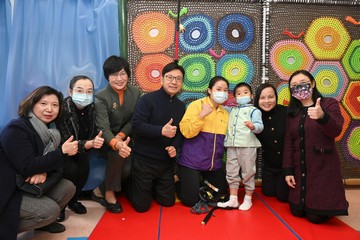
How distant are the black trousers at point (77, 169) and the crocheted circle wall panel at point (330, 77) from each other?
2.10 metres

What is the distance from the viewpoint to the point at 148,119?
204cm

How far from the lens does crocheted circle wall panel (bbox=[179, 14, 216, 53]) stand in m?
2.46

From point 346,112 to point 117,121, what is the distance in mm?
2053

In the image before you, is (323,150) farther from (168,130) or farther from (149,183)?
(149,183)

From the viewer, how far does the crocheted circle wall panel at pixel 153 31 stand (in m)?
2.43

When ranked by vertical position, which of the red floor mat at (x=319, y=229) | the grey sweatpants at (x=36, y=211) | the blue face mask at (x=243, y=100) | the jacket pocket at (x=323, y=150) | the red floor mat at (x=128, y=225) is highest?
the blue face mask at (x=243, y=100)

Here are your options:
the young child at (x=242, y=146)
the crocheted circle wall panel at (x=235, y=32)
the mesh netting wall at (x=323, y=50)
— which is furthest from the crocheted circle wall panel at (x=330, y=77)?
the young child at (x=242, y=146)

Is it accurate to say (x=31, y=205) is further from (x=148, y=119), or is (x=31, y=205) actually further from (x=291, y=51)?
(x=291, y=51)

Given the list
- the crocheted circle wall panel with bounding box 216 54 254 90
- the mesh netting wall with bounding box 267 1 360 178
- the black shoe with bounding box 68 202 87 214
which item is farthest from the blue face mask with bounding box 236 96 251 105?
the black shoe with bounding box 68 202 87 214

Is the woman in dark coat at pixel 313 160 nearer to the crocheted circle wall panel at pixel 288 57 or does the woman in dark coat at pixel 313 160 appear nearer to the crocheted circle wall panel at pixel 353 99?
the crocheted circle wall panel at pixel 288 57

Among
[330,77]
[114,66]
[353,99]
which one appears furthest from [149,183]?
[353,99]

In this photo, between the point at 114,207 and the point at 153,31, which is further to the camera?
the point at 153,31

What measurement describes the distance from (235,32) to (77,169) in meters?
1.74

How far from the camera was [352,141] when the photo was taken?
257 centimetres
